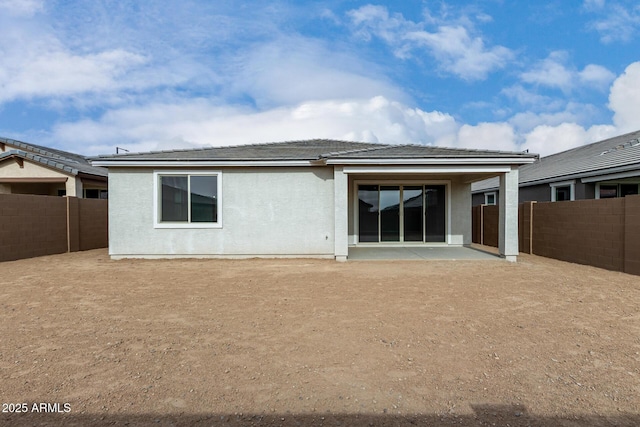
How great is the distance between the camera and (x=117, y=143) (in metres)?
29.3

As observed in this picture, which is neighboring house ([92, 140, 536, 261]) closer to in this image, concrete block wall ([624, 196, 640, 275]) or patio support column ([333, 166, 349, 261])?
patio support column ([333, 166, 349, 261])

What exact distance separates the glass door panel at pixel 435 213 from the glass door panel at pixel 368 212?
6.12 ft

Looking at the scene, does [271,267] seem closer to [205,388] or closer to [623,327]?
[205,388]

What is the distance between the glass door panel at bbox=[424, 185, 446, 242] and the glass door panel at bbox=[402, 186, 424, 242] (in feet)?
0.74

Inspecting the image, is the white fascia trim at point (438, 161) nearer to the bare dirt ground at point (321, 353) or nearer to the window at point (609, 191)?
the bare dirt ground at point (321, 353)

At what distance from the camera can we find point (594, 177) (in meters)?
12.0

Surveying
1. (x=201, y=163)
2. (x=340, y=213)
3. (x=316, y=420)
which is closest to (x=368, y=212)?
(x=340, y=213)

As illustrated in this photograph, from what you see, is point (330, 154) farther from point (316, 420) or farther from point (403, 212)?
point (316, 420)

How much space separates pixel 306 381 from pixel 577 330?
342cm

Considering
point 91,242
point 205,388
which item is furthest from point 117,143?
point 205,388

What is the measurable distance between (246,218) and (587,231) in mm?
9236

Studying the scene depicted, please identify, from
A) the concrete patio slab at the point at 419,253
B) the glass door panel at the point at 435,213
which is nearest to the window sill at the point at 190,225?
the concrete patio slab at the point at 419,253

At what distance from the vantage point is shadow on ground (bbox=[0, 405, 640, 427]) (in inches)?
92.0

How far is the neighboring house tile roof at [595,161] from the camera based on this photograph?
1111 cm
